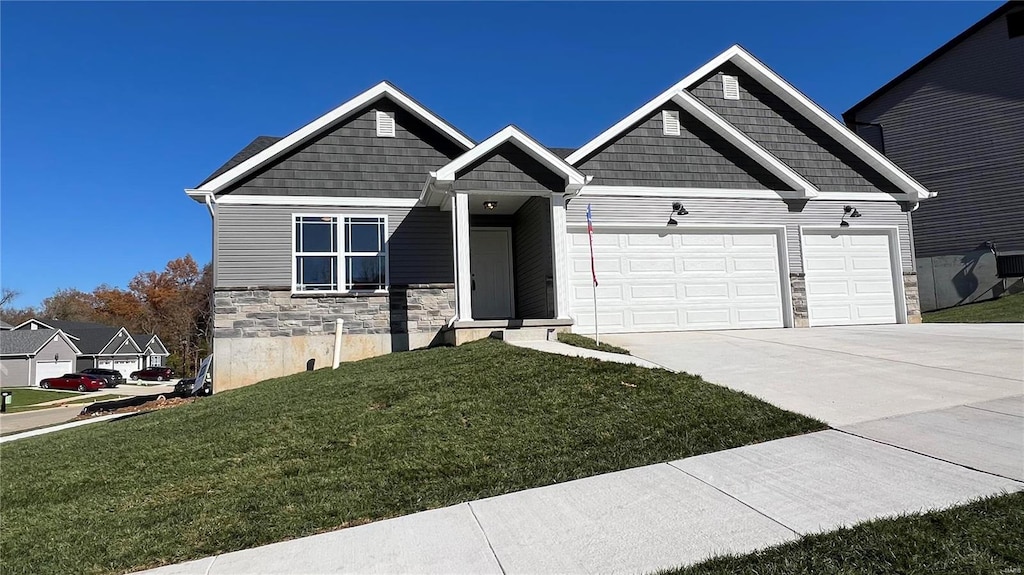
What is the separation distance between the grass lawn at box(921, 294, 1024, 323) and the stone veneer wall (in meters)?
11.7

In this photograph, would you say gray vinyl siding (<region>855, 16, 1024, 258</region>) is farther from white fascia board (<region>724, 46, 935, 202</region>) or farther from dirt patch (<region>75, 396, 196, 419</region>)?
dirt patch (<region>75, 396, 196, 419</region>)

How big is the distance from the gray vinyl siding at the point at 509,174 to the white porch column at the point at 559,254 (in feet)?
0.95

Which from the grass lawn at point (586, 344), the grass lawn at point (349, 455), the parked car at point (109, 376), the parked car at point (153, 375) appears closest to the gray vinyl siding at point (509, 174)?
the grass lawn at point (586, 344)

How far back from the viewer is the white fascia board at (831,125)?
14023 mm

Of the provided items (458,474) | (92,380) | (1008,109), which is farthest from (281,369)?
(92,380)

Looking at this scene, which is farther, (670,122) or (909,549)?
(670,122)

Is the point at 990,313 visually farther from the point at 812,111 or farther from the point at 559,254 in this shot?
the point at 559,254

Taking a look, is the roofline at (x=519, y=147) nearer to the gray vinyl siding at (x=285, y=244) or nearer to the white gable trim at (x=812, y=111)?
the gray vinyl siding at (x=285, y=244)

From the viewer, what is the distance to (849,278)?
13812 millimetres

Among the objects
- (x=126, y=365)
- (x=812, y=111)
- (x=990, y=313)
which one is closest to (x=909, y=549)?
(x=812, y=111)

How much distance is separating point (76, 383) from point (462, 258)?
143 ft

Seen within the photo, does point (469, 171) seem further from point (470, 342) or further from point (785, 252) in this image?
point (785, 252)

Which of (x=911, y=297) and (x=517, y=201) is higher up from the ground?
(x=517, y=201)

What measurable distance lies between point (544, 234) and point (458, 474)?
25.0ft
